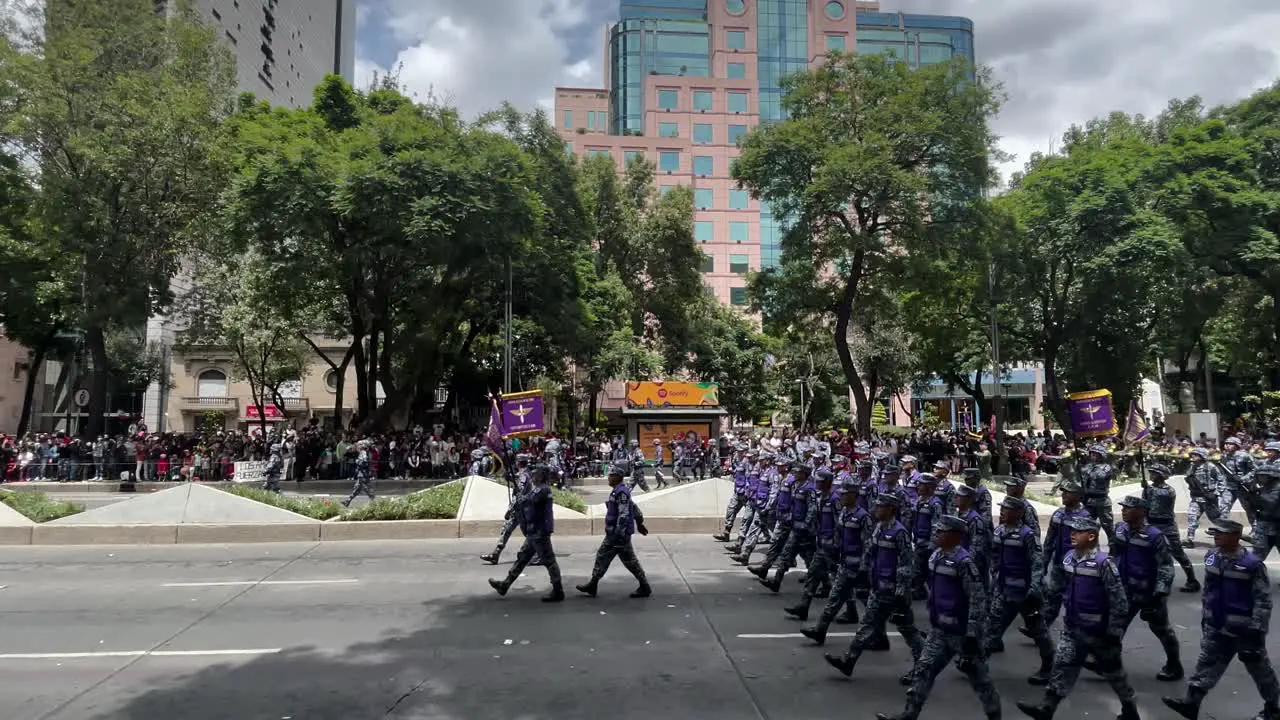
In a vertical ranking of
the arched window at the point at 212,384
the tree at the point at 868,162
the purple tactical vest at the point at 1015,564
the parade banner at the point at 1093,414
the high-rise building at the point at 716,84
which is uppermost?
the high-rise building at the point at 716,84

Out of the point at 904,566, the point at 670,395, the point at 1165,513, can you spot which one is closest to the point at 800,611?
the point at 904,566

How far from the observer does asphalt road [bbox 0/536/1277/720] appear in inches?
245

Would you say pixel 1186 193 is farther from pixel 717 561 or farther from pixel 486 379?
pixel 486 379

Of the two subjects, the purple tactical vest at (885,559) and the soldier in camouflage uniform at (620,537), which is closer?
the purple tactical vest at (885,559)

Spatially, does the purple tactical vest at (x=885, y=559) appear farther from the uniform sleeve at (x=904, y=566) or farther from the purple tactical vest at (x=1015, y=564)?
the purple tactical vest at (x=1015, y=564)

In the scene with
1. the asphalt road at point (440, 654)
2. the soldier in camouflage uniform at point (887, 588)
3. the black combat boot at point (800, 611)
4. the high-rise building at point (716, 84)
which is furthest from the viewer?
the high-rise building at point (716, 84)

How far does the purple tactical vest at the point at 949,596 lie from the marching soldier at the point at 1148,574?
81.4 inches

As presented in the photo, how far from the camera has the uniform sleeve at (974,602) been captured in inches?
219

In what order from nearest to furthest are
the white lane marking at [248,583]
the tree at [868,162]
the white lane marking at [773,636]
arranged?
the white lane marking at [773,636] → the white lane marking at [248,583] → the tree at [868,162]

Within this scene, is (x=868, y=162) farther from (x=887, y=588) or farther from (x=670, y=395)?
(x=887, y=588)

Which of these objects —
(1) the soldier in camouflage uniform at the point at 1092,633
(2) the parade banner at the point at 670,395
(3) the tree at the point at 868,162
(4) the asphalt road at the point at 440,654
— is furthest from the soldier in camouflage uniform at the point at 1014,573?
(2) the parade banner at the point at 670,395

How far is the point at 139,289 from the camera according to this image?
89.5 feet

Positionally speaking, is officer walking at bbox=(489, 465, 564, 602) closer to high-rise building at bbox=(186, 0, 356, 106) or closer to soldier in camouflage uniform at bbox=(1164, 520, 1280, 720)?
soldier in camouflage uniform at bbox=(1164, 520, 1280, 720)

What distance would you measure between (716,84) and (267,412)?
40.3 metres
